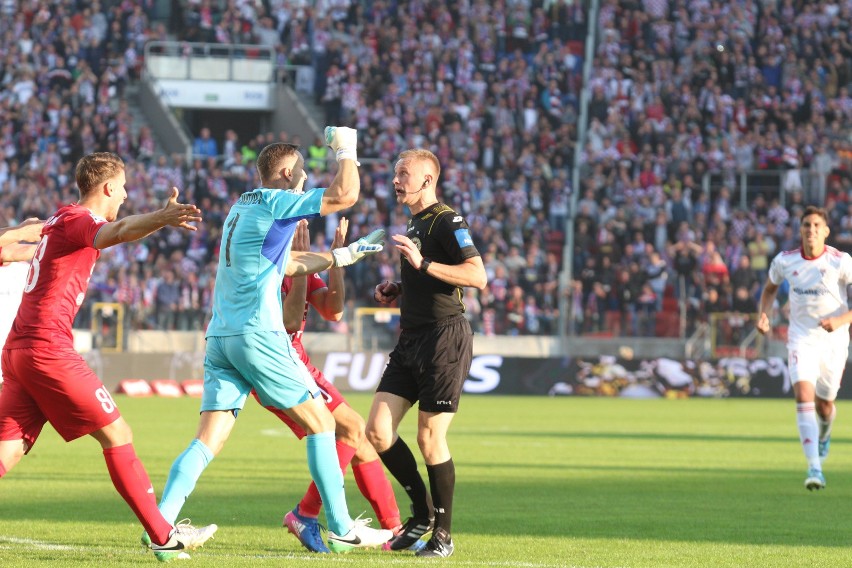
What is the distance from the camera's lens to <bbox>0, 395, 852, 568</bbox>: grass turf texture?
28.6ft

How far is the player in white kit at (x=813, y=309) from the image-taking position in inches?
555

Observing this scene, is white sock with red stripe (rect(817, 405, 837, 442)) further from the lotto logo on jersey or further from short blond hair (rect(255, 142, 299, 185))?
short blond hair (rect(255, 142, 299, 185))

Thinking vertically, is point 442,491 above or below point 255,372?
below

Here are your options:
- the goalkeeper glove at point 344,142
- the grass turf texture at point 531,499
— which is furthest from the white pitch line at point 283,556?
the goalkeeper glove at point 344,142

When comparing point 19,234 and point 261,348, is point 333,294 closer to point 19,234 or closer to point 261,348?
point 261,348

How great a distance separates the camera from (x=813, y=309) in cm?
1438

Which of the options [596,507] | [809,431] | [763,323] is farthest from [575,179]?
[596,507]

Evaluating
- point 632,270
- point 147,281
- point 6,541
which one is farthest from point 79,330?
point 6,541

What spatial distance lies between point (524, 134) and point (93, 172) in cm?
3208

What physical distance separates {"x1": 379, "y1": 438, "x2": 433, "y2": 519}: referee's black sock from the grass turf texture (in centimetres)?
34

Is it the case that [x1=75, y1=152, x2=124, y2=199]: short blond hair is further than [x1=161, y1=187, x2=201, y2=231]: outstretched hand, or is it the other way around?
[x1=75, y1=152, x2=124, y2=199]: short blond hair

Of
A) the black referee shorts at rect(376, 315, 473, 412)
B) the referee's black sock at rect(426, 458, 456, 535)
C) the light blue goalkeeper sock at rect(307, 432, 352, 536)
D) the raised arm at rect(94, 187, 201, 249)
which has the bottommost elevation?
the referee's black sock at rect(426, 458, 456, 535)

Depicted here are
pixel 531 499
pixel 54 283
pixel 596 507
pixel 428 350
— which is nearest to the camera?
pixel 54 283

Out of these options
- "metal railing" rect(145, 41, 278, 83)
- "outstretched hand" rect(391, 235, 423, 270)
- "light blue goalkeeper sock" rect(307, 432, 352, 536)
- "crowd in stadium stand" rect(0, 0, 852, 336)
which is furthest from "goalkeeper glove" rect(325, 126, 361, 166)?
"metal railing" rect(145, 41, 278, 83)
